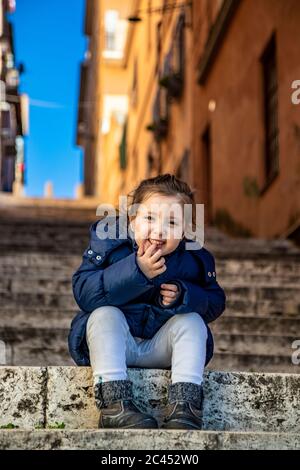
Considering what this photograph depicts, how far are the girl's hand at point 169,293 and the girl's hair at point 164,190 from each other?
0.98 feet

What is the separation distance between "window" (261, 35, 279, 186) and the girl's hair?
271 inches

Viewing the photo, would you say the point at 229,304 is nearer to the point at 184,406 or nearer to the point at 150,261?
the point at 150,261

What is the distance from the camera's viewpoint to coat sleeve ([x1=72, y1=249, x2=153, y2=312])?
316 centimetres

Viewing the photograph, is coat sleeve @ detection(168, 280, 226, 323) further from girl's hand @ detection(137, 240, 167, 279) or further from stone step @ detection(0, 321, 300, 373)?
stone step @ detection(0, 321, 300, 373)

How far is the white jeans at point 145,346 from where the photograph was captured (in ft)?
10.1

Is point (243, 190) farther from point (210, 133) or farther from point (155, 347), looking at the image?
point (155, 347)

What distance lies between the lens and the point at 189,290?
10.6 ft

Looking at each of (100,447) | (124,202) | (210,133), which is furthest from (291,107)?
(100,447)

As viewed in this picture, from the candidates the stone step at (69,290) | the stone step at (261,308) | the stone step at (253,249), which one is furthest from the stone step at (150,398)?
the stone step at (253,249)

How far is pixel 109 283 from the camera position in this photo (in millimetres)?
3191

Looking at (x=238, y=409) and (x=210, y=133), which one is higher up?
(x=210, y=133)

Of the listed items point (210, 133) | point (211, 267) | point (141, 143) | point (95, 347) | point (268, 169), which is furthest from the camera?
point (141, 143)
